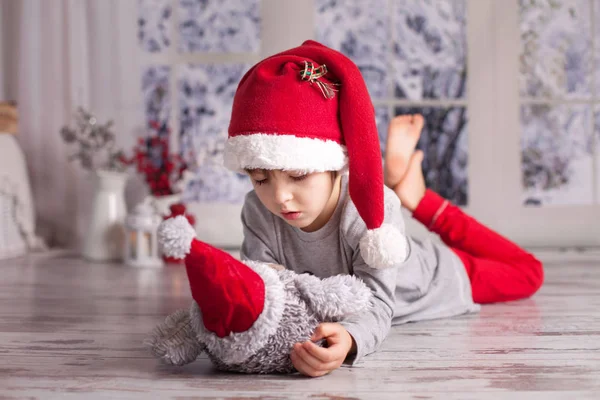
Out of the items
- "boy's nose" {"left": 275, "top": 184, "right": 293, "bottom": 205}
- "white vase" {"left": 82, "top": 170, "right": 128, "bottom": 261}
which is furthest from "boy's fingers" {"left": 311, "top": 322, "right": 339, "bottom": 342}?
"white vase" {"left": 82, "top": 170, "right": 128, "bottom": 261}

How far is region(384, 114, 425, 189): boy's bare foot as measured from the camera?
6.12ft

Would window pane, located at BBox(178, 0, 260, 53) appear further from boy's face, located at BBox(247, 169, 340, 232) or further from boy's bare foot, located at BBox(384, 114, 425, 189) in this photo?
boy's face, located at BBox(247, 169, 340, 232)

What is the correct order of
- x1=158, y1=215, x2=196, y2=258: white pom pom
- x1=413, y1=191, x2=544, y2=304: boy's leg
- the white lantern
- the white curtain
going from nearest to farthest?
x1=158, y1=215, x2=196, y2=258: white pom pom → x1=413, y1=191, x2=544, y2=304: boy's leg → the white lantern → the white curtain

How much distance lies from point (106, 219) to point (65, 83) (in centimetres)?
62

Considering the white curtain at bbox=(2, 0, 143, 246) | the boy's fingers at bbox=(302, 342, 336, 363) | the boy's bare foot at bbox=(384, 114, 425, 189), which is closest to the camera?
the boy's fingers at bbox=(302, 342, 336, 363)

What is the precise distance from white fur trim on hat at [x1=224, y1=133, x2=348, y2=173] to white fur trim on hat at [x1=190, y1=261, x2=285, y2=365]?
17 cm

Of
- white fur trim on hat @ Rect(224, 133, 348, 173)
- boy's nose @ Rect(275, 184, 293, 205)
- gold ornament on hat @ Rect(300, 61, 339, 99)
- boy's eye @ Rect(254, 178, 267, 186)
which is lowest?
boy's nose @ Rect(275, 184, 293, 205)

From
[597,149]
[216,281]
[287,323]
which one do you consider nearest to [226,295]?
[216,281]

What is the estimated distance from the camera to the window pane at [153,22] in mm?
2796

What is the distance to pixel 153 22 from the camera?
9.20 feet

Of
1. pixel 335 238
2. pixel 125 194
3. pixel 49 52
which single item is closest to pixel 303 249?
pixel 335 238

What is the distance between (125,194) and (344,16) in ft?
3.70

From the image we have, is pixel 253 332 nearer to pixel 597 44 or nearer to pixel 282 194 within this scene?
pixel 282 194

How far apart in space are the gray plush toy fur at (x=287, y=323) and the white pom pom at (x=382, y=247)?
46mm
